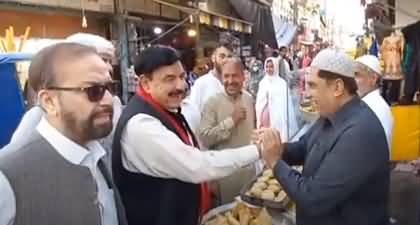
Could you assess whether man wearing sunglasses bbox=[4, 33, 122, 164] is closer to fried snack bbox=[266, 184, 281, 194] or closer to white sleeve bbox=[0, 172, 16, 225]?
white sleeve bbox=[0, 172, 16, 225]

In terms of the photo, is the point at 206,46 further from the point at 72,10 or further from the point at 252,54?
the point at 72,10

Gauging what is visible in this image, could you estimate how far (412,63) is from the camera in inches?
242

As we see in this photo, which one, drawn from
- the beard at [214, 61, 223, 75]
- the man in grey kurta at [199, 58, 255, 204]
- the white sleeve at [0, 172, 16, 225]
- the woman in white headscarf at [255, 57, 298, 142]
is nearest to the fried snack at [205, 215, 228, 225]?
the man in grey kurta at [199, 58, 255, 204]

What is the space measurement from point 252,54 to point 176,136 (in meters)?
10.7

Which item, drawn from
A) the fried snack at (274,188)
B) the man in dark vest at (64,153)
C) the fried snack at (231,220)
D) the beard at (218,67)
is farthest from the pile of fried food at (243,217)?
the beard at (218,67)

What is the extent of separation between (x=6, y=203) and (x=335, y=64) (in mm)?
1509

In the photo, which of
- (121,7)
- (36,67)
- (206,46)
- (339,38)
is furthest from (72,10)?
(339,38)

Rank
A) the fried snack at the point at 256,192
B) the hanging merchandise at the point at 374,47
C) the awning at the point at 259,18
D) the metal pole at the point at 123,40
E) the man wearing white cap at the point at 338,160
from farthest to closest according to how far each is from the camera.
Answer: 1. the awning at the point at 259,18
2. the metal pole at the point at 123,40
3. the hanging merchandise at the point at 374,47
4. the fried snack at the point at 256,192
5. the man wearing white cap at the point at 338,160

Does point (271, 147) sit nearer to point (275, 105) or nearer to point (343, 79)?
point (343, 79)

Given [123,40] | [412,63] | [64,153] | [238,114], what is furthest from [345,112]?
[123,40]

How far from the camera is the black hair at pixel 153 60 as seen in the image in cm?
240

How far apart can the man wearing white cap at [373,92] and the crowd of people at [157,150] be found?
6.21 feet

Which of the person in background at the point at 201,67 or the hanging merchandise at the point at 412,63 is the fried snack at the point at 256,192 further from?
the person in background at the point at 201,67

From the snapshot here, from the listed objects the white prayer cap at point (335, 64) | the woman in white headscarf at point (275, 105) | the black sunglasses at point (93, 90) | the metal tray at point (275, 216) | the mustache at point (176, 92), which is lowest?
the metal tray at point (275, 216)
